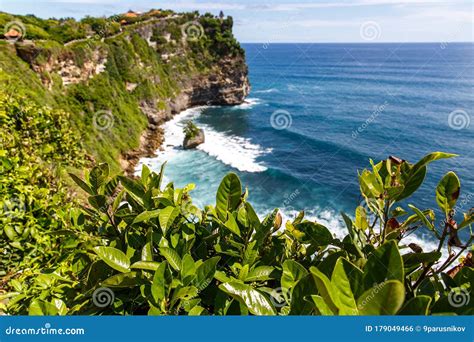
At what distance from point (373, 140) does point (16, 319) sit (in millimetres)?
50945

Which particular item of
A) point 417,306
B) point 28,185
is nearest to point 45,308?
point 417,306

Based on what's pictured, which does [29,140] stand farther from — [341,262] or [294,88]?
[294,88]

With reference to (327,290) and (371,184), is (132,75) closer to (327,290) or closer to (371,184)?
(371,184)

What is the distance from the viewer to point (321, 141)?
48062mm

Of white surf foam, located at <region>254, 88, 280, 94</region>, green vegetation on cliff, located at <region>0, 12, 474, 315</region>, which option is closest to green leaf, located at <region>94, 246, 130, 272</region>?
green vegetation on cliff, located at <region>0, 12, 474, 315</region>

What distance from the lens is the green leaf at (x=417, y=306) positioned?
1.30 m

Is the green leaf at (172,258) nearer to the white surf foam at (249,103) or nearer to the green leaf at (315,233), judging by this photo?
the green leaf at (315,233)

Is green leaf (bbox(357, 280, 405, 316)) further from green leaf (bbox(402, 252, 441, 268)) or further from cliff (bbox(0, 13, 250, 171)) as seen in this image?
cliff (bbox(0, 13, 250, 171))

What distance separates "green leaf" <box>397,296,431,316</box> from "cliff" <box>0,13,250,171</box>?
12952 mm

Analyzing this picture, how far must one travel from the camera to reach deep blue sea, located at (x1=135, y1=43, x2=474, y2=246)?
3378cm

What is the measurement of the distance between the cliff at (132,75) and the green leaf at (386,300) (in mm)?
12883

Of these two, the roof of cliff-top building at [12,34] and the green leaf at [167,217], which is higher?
the roof of cliff-top building at [12,34]

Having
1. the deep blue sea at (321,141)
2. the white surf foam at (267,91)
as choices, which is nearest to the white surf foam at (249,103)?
the deep blue sea at (321,141)

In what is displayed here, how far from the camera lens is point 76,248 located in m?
3.29
